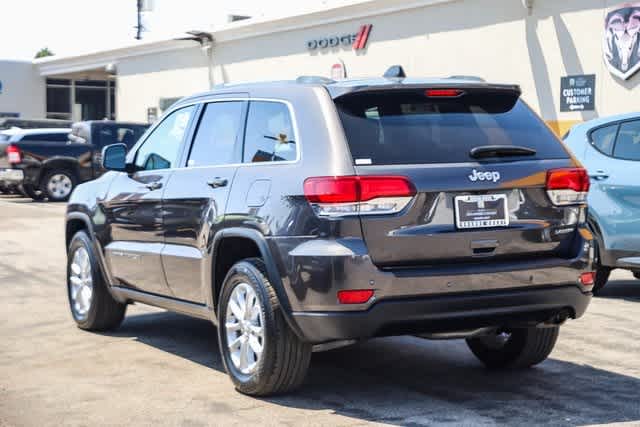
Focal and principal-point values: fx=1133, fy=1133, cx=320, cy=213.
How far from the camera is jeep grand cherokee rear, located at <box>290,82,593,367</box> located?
564cm

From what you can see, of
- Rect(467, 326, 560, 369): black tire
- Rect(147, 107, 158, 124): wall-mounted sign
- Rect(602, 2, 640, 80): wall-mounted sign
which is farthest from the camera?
Rect(147, 107, 158, 124): wall-mounted sign

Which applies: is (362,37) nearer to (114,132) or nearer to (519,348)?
(114,132)

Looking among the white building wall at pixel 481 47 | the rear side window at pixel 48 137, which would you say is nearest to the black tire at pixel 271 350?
the white building wall at pixel 481 47

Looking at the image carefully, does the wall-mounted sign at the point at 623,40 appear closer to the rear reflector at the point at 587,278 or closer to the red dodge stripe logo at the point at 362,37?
the red dodge stripe logo at the point at 362,37

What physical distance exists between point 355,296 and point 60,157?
21287 millimetres

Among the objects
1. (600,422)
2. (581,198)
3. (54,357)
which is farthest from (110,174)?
(600,422)

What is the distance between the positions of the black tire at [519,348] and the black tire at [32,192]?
2017 cm

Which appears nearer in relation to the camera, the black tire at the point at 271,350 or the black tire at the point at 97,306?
the black tire at the point at 271,350

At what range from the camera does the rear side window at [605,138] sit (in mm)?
10375

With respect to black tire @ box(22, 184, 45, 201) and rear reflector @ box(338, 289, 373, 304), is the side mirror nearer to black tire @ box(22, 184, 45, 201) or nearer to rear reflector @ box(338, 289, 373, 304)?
rear reflector @ box(338, 289, 373, 304)

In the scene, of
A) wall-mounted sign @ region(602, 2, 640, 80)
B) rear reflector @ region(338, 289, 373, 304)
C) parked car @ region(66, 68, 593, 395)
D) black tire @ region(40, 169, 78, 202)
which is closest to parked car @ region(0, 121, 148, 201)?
black tire @ region(40, 169, 78, 202)

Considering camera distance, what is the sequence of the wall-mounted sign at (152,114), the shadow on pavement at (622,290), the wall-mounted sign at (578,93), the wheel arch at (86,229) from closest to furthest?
the wheel arch at (86,229) → the shadow on pavement at (622,290) → the wall-mounted sign at (578,93) → the wall-mounted sign at (152,114)

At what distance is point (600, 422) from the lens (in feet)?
18.6

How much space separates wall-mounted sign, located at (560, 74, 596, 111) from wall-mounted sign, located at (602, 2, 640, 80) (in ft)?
2.17
